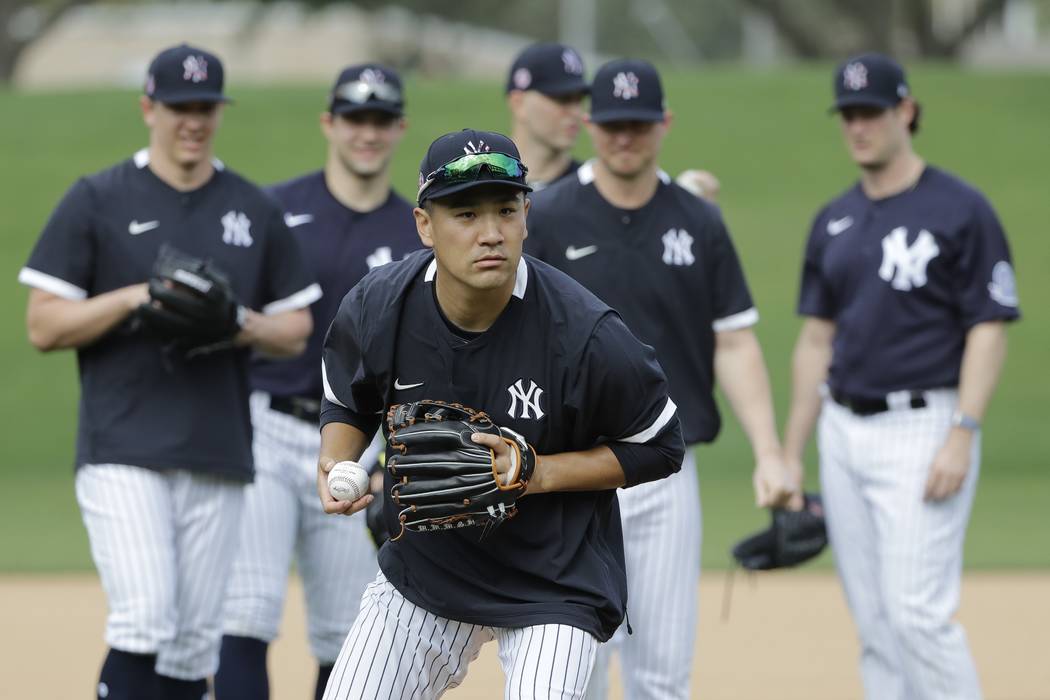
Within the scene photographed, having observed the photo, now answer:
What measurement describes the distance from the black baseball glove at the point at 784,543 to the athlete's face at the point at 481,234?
2.69m

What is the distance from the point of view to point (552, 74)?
20.6ft

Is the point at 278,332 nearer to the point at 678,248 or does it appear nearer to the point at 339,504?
the point at 678,248

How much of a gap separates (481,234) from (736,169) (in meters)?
14.6

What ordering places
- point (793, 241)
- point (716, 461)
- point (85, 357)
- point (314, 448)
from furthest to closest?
point (793, 241) → point (716, 461) → point (314, 448) → point (85, 357)

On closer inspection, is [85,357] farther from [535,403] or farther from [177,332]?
[535,403]

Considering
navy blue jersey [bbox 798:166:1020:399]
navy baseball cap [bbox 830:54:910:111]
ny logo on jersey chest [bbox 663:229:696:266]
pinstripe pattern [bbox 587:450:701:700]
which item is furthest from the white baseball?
navy baseball cap [bbox 830:54:910:111]

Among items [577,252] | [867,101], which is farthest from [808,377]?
[577,252]

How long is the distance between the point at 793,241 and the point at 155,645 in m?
12.4

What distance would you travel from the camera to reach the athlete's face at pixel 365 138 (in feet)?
20.0

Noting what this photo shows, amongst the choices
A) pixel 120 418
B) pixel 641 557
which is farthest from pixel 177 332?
pixel 641 557

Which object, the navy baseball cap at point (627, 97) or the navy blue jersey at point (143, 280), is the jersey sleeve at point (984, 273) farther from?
the navy blue jersey at point (143, 280)

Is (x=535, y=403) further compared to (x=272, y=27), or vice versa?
(x=272, y=27)

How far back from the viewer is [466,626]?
386 centimetres

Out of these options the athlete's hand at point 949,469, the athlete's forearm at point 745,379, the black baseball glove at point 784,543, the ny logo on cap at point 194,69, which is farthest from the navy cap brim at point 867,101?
the ny logo on cap at point 194,69
